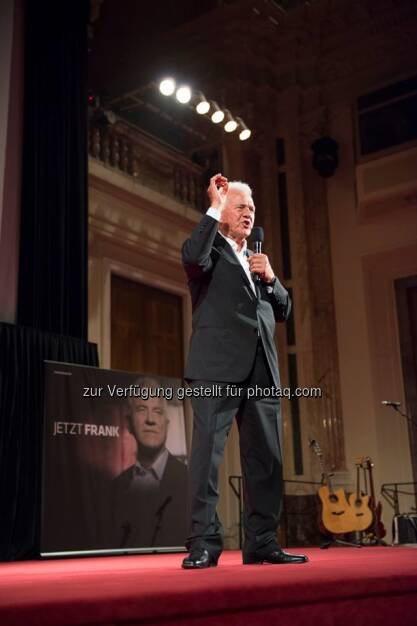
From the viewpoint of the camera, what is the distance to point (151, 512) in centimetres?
545

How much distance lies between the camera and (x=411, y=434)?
7582 mm

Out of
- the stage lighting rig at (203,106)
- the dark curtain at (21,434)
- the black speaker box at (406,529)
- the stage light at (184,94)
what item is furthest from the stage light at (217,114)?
the black speaker box at (406,529)

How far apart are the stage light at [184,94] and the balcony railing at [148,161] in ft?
2.18

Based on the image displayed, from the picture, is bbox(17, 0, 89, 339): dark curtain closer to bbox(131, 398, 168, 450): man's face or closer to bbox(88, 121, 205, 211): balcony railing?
bbox(131, 398, 168, 450): man's face

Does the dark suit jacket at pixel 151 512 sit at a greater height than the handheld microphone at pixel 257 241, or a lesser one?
lesser

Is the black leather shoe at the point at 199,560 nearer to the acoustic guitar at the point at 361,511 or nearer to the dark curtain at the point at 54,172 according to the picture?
the dark curtain at the point at 54,172

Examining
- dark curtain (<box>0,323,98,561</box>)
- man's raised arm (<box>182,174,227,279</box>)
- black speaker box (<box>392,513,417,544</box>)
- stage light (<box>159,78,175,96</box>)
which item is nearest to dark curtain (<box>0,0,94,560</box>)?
dark curtain (<box>0,323,98,561</box>)

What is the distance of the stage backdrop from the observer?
4965 millimetres

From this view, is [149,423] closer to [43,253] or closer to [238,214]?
[43,253]

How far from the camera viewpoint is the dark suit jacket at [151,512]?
526 centimetres

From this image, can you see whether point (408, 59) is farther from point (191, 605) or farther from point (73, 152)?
point (191, 605)

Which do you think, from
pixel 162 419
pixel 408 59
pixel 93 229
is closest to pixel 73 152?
pixel 93 229

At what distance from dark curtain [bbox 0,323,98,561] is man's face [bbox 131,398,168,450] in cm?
72

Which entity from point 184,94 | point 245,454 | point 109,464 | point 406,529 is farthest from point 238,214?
point 184,94
